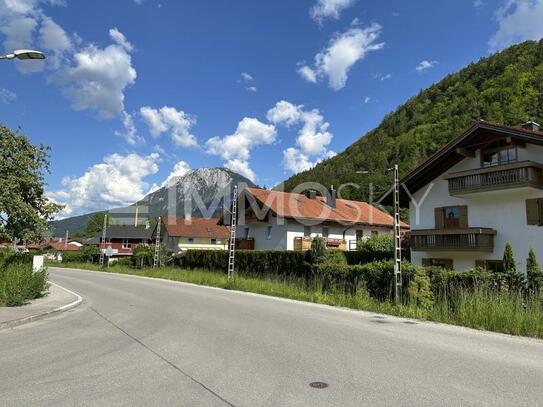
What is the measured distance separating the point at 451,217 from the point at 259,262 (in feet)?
42.3

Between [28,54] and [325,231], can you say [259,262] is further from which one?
[28,54]

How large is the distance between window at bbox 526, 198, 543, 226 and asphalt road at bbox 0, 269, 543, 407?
13.9 metres

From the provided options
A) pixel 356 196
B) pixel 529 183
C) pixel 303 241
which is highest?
pixel 356 196

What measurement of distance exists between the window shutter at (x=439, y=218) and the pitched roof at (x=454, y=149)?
2.05m

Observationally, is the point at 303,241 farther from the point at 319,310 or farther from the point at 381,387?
the point at 381,387

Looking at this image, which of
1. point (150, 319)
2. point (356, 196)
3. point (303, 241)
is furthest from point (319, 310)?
point (356, 196)

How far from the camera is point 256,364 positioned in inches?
284

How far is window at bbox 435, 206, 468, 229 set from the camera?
86.3 ft

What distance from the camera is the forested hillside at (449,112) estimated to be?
52094 millimetres

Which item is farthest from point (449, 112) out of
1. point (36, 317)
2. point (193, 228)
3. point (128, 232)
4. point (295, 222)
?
point (128, 232)

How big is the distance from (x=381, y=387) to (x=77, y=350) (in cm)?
568

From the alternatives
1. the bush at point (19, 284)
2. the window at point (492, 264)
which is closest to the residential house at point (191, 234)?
the window at point (492, 264)

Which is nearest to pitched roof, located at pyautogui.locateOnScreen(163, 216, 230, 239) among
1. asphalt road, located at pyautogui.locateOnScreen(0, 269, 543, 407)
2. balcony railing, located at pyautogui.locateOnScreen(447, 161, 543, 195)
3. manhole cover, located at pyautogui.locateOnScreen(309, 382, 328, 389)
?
balcony railing, located at pyautogui.locateOnScreen(447, 161, 543, 195)

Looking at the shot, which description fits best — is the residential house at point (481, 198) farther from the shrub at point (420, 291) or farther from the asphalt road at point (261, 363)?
the asphalt road at point (261, 363)
